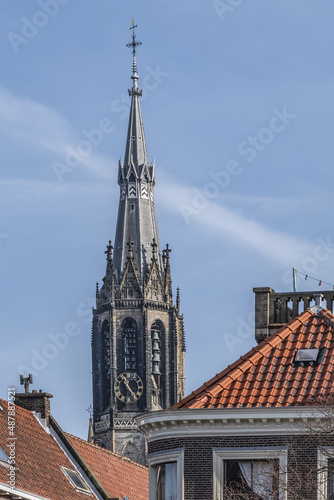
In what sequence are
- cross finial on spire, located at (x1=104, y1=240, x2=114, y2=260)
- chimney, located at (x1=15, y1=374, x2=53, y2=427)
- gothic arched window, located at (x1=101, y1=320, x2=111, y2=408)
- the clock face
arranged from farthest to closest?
1. cross finial on spire, located at (x1=104, y1=240, x2=114, y2=260)
2. gothic arched window, located at (x1=101, y1=320, x2=111, y2=408)
3. the clock face
4. chimney, located at (x1=15, y1=374, x2=53, y2=427)

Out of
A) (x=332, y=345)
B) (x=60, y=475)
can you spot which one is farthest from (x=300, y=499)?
(x=60, y=475)

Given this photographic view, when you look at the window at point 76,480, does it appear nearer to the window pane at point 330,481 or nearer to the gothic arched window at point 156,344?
the window pane at point 330,481

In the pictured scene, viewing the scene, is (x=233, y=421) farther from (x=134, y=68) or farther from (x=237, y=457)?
(x=134, y=68)

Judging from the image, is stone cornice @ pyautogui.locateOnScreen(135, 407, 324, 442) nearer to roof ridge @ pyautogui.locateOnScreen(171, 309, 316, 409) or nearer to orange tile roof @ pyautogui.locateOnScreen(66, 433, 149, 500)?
roof ridge @ pyautogui.locateOnScreen(171, 309, 316, 409)

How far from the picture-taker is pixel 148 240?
552ft

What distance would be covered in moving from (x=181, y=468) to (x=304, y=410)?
2861mm

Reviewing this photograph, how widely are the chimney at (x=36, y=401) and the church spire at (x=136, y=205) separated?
117442 mm

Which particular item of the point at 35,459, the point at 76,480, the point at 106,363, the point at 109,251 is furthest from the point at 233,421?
the point at 109,251

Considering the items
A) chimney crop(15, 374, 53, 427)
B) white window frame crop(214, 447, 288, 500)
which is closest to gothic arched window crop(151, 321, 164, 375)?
chimney crop(15, 374, 53, 427)

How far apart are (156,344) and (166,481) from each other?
Result: 131 meters

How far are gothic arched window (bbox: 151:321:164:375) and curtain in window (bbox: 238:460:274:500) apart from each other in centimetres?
13096

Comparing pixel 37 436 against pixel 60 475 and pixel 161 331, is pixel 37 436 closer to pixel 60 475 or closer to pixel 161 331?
pixel 60 475

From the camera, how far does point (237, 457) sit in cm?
3406

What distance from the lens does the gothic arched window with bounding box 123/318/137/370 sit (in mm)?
164375
